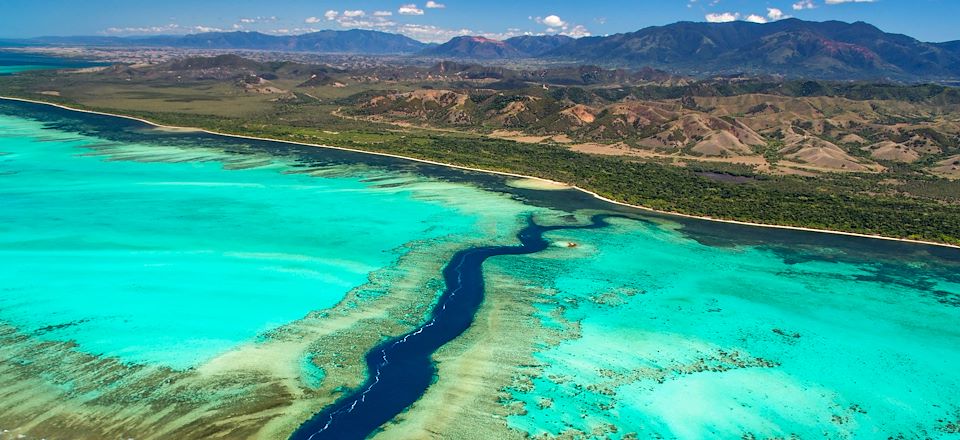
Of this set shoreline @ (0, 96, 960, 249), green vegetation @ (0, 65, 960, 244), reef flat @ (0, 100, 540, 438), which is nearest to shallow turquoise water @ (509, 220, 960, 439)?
shoreline @ (0, 96, 960, 249)

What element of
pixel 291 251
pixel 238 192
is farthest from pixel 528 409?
pixel 238 192

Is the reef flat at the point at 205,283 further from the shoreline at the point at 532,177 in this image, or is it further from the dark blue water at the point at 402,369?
the shoreline at the point at 532,177

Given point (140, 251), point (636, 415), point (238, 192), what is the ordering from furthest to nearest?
1. point (238, 192)
2. point (140, 251)
3. point (636, 415)

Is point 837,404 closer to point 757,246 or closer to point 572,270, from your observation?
point 572,270

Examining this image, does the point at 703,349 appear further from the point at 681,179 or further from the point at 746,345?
the point at 681,179

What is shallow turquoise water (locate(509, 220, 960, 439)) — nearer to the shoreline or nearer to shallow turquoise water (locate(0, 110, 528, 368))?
the shoreline

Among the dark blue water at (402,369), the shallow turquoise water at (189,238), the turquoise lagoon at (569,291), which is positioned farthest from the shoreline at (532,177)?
the dark blue water at (402,369)
